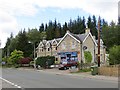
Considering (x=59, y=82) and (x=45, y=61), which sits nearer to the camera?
(x=59, y=82)

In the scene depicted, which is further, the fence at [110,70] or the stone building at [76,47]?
the stone building at [76,47]

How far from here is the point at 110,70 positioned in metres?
33.7

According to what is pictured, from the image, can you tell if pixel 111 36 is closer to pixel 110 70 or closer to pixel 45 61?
pixel 45 61

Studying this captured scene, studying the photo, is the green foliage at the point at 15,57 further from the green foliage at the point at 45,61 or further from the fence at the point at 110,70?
the fence at the point at 110,70

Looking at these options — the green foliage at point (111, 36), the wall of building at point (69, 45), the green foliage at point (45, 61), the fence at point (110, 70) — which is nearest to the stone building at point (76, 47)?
the wall of building at point (69, 45)

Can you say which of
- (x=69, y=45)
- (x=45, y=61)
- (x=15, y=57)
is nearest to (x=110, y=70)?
(x=45, y=61)

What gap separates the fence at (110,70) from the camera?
107ft

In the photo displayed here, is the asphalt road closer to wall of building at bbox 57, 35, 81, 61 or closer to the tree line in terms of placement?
wall of building at bbox 57, 35, 81, 61

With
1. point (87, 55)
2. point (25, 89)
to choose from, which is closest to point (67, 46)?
point (87, 55)

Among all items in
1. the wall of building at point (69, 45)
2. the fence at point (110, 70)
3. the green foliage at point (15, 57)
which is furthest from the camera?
the green foliage at point (15, 57)

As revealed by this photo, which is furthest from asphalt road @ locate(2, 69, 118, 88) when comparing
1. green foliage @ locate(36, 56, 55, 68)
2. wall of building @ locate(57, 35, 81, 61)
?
wall of building @ locate(57, 35, 81, 61)

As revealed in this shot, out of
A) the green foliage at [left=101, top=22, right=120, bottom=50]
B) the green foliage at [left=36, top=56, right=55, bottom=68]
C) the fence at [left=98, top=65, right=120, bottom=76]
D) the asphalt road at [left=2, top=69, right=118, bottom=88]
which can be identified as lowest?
the asphalt road at [left=2, top=69, right=118, bottom=88]

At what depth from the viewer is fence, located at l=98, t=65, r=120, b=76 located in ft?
107

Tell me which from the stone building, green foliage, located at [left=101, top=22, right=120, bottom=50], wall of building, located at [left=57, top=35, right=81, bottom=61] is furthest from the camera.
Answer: green foliage, located at [left=101, top=22, right=120, bottom=50]
